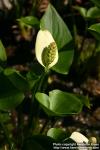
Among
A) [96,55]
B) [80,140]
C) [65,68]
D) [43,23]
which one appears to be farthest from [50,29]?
[96,55]

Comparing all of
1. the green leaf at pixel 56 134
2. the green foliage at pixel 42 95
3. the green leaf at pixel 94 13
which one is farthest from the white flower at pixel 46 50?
the green leaf at pixel 94 13

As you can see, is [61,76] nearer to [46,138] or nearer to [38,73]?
[38,73]

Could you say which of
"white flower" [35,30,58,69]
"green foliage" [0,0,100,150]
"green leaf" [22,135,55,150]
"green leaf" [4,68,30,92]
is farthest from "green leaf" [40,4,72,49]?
"green leaf" [22,135,55,150]

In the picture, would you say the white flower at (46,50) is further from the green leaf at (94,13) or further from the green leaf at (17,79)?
the green leaf at (94,13)

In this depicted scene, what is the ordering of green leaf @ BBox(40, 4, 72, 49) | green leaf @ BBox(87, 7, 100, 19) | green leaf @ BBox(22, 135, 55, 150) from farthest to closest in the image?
green leaf @ BBox(87, 7, 100, 19)
green leaf @ BBox(40, 4, 72, 49)
green leaf @ BBox(22, 135, 55, 150)

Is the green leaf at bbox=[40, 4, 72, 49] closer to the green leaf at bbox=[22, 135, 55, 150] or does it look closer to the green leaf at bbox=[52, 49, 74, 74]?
the green leaf at bbox=[52, 49, 74, 74]

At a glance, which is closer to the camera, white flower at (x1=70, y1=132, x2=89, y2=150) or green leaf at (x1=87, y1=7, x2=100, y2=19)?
white flower at (x1=70, y1=132, x2=89, y2=150)

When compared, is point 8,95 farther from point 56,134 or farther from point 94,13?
point 94,13
